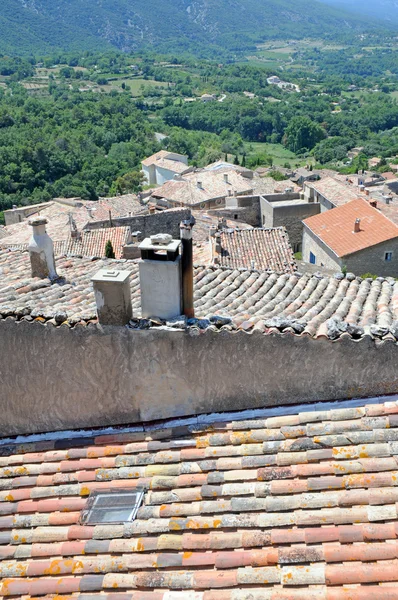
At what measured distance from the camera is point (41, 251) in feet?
25.5

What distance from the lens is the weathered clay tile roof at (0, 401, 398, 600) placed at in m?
4.48

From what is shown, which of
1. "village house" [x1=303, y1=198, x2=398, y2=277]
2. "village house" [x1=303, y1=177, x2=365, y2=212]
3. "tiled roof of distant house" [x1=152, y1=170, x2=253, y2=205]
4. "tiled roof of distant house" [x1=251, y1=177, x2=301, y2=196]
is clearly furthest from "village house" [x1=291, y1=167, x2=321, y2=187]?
"village house" [x1=303, y1=198, x2=398, y2=277]

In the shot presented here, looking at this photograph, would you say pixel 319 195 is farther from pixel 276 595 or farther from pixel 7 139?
pixel 7 139

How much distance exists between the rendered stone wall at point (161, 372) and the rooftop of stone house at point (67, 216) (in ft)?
69.9

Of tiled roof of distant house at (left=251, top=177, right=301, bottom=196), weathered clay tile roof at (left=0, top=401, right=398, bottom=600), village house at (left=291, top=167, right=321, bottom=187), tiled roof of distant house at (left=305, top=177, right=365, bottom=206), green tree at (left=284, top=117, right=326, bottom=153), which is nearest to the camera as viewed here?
weathered clay tile roof at (left=0, top=401, right=398, bottom=600)

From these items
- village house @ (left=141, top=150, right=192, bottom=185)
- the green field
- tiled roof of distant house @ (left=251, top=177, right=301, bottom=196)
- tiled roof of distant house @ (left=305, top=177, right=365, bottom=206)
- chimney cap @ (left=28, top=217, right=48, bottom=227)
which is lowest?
the green field

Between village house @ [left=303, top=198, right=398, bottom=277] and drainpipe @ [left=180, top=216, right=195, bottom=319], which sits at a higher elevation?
drainpipe @ [left=180, top=216, right=195, bottom=319]

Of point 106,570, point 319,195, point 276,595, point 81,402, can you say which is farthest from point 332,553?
point 319,195

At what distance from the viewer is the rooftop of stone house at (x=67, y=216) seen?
29766mm

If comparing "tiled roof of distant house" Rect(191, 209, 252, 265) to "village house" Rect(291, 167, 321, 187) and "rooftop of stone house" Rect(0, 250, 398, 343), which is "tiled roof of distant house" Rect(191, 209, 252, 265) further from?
"village house" Rect(291, 167, 321, 187)

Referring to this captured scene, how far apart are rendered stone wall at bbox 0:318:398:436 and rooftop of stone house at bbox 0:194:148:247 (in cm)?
2130

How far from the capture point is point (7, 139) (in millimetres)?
72125

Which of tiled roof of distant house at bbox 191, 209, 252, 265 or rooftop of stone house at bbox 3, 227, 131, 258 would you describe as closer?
tiled roof of distant house at bbox 191, 209, 252, 265

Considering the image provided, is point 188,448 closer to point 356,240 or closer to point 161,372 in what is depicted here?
point 161,372
